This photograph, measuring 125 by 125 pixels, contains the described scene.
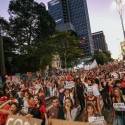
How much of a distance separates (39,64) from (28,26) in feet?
27.2

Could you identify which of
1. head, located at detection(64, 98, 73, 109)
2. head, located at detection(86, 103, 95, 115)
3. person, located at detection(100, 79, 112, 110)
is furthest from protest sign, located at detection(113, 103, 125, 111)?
person, located at detection(100, 79, 112, 110)

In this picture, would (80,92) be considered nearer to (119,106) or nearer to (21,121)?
(119,106)

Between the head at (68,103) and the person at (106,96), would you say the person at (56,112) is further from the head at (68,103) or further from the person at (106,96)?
the person at (106,96)

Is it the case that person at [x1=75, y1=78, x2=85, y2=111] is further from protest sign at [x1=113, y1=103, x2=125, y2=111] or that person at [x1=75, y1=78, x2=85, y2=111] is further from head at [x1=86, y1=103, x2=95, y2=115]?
protest sign at [x1=113, y1=103, x2=125, y2=111]

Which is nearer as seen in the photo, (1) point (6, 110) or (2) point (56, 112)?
(1) point (6, 110)

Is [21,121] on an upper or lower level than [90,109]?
lower

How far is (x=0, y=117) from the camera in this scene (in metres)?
9.50

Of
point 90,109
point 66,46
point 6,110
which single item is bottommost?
point 90,109

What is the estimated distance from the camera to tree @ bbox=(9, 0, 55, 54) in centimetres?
5742

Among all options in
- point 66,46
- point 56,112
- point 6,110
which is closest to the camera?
point 6,110

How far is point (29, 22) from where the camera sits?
59.4 m

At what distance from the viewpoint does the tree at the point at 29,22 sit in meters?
57.4

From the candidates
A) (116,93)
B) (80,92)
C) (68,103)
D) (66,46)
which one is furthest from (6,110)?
(66,46)

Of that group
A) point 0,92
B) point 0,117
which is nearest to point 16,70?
point 0,92
